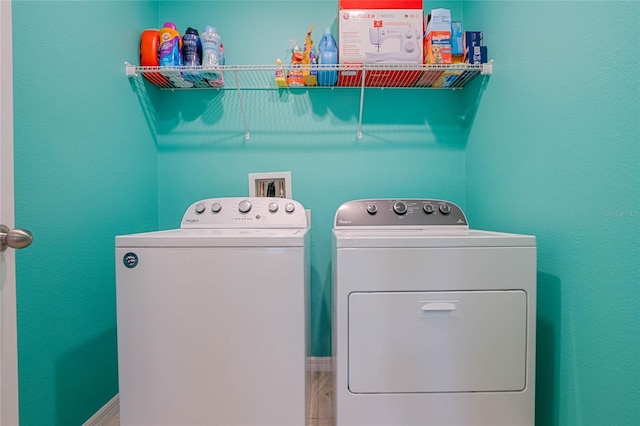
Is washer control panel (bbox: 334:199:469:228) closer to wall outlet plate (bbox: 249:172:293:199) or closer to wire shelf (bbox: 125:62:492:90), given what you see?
wall outlet plate (bbox: 249:172:293:199)

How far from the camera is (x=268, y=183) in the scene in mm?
1777

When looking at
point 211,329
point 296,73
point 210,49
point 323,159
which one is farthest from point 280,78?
point 211,329

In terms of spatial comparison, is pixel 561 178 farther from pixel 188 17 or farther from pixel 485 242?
pixel 188 17

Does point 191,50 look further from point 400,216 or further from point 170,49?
point 400,216

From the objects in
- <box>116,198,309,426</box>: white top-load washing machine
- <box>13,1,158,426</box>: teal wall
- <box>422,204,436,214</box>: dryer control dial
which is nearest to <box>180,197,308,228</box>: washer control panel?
<box>13,1,158,426</box>: teal wall

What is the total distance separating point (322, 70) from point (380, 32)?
1.10 feet

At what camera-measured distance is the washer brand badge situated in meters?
0.98

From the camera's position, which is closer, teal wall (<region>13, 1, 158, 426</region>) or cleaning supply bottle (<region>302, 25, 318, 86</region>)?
teal wall (<region>13, 1, 158, 426</region>)

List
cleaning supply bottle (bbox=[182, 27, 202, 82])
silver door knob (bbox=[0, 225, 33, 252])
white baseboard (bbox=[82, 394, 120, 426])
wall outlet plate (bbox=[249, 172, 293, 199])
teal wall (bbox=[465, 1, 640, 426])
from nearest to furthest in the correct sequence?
silver door knob (bbox=[0, 225, 33, 252]) → teal wall (bbox=[465, 1, 640, 426]) → white baseboard (bbox=[82, 394, 120, 426]) → cleaning supply bottle (bbox=[182, 27, 202, 82]) → wall outlet plate (bbox=[249, 172, 293, 199])

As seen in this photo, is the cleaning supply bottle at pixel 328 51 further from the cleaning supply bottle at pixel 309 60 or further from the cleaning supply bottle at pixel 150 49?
the cleaning supply bottle at pixel 150 49

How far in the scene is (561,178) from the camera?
102 centimetres

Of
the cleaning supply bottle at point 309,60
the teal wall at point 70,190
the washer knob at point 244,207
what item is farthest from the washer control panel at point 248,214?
the cleaning supply bottle at point 309,60

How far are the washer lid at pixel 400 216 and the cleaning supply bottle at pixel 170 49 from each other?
1.18m

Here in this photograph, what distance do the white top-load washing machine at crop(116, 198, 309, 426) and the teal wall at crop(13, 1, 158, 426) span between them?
0.31 m
